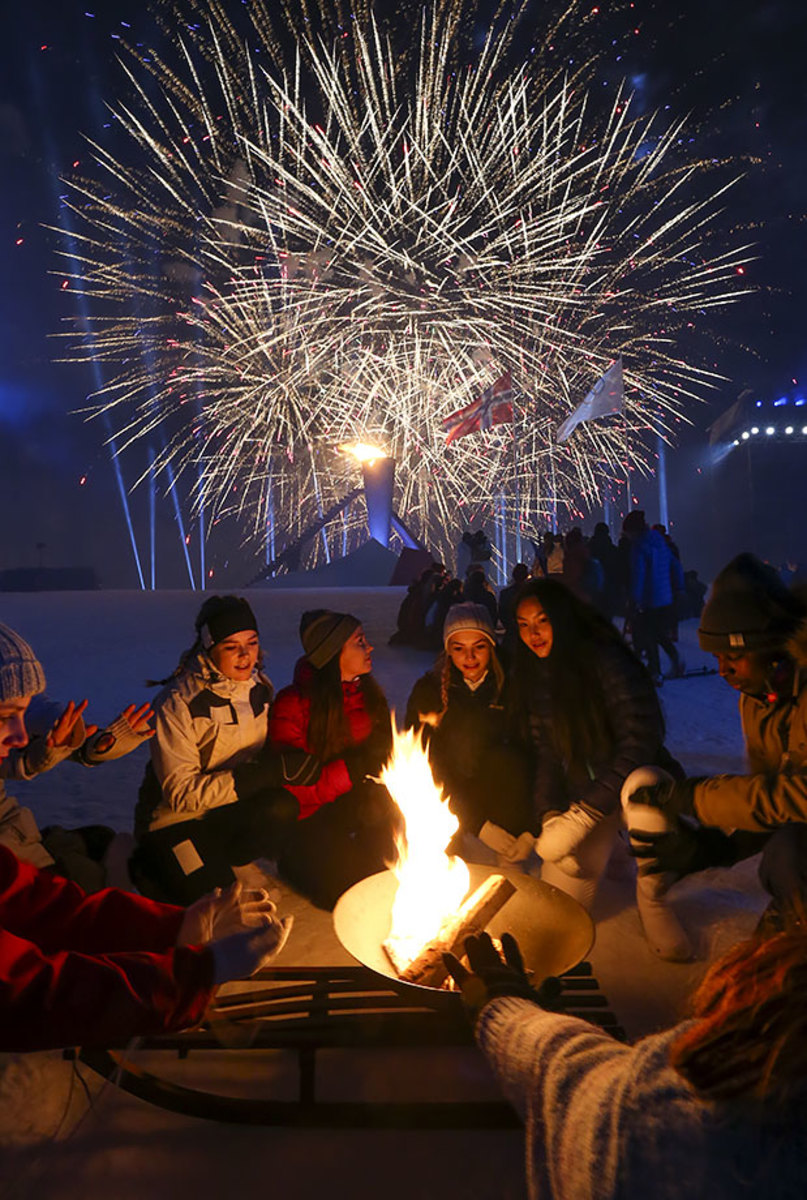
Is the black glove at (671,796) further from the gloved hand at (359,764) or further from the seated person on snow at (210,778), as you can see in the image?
the seated person on snow at (210,778)

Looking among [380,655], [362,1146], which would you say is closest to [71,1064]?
[362,1146]

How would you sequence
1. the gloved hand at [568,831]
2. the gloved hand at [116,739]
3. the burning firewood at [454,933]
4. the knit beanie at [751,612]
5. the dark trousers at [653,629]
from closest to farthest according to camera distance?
the burning firewood at [454,933] < the knit beanie at [751,612] < the gloved hand at [116,739] < the gloved hand at [568,831] < the dark trousers at [653,629]

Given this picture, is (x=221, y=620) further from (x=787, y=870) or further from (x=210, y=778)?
(x=787, y=870)

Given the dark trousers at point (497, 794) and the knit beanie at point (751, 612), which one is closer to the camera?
the knit beanie at point (751, 612)

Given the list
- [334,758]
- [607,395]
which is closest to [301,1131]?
[334,758]

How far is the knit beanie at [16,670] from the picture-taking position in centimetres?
240

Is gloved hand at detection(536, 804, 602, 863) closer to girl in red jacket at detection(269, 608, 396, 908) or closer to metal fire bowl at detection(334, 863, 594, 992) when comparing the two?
metal fire bowl at detection(334, 863, 594, 992)

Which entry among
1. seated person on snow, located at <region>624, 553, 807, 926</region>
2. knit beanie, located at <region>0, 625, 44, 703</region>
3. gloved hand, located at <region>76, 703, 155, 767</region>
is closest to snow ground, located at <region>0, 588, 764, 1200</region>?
seated person on snow, located at <region>624, 553, 807, 926</region>

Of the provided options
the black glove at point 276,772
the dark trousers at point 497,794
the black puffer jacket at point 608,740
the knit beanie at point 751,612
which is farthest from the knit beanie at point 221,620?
the knit beanie at point 751,612

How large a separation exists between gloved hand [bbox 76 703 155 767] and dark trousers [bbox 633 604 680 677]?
7.59 meters

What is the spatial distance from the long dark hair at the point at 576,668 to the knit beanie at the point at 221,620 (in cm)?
158

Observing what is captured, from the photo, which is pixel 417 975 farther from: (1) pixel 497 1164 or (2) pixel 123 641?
(2) pixel 123 641

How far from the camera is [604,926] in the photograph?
3.42 meters

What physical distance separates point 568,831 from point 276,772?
1638mm
